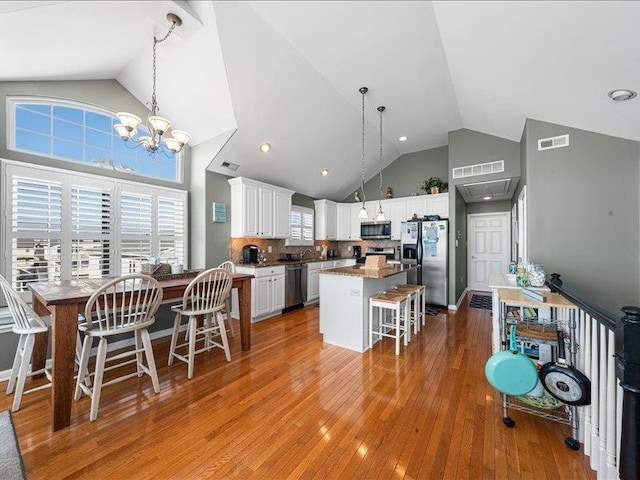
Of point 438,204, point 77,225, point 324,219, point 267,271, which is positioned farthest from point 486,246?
point 77,225

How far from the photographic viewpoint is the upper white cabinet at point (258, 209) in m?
4.71

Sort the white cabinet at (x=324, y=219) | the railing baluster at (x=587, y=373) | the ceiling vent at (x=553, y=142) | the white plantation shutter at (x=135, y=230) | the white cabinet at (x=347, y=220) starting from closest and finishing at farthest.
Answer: the railing baluster at (x=587, y=373) → the ceiling vent at (x=553, y=142) → the white plantation shutter at (x=135, y=230) → the white cabinet at (x=324, y=219) → the white cabinet at (x=347, y=220)

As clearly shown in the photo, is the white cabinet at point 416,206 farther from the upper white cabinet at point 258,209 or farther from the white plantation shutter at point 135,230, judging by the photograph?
the white plantation shutter at point 135,230

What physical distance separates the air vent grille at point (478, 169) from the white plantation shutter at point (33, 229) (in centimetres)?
607

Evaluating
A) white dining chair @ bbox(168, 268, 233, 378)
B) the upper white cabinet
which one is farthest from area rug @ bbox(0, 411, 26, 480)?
the upper white cabinet

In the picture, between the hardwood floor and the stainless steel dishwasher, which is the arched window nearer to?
the hardwood floor

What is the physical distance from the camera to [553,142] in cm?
342

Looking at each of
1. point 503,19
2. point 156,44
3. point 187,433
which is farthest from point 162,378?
point 503,19

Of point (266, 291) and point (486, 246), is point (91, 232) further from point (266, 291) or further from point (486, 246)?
point (486, 246)

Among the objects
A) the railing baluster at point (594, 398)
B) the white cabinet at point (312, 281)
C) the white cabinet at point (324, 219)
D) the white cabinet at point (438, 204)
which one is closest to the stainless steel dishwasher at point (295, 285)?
the white cabinet at point (312, 281)

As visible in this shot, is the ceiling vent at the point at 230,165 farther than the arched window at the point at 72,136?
Yes

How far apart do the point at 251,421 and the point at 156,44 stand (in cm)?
386

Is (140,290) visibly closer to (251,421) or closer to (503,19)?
(251,421)

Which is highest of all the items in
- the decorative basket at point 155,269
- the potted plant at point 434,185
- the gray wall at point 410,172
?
the gray wall at point 410,172
